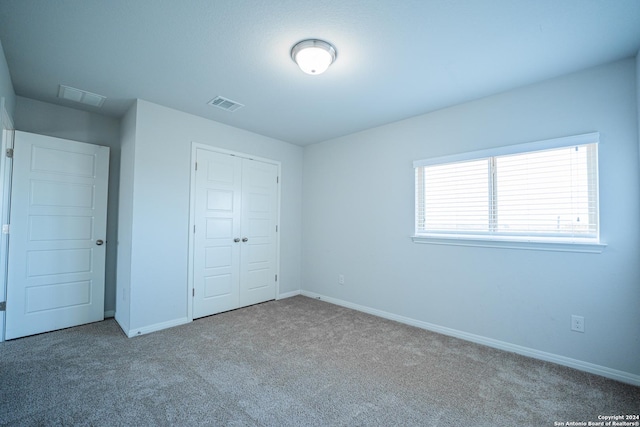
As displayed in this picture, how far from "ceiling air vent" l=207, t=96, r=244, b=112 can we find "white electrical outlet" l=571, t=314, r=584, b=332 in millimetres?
3754

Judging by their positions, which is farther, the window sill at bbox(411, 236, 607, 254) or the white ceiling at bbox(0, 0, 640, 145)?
the window sill at bbox(411, 236, 607, 254)

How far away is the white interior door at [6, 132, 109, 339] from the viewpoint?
2.80m

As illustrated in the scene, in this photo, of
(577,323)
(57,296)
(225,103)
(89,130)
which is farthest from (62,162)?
(577,323)

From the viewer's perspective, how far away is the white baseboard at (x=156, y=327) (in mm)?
2834

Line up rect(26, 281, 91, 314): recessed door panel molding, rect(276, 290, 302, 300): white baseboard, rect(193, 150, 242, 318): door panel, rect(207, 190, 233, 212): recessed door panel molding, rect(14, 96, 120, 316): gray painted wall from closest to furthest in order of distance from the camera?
rect(26, 281, 91, 314): recessed door panel molding
rect(14, 96, 120, 316): gray painted wall
rect(193, 150, 242, 318): door panel
rect(207, 190, 233, 212): recessed door panel molding
rect(276, 290, 302, 300): white baseboard

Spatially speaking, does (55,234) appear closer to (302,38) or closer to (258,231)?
(258,231)

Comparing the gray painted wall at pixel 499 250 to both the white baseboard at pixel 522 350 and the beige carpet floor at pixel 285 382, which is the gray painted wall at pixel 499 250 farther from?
the beige carpet floor at pixel 285 382

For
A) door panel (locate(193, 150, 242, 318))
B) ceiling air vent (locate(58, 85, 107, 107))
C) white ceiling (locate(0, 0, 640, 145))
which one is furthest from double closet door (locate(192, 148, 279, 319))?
ceiling air vent (locate(58, 85, 107, 107))

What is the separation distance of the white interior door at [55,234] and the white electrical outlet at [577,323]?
4827mm

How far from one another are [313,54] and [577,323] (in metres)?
3.04

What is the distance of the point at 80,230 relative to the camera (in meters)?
3.16

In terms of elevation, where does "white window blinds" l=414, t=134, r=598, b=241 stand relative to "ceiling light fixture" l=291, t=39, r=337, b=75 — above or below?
below

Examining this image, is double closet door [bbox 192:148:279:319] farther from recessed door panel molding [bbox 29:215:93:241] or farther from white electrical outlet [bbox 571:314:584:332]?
white electrical outlet [bbox 571:314:584:332]

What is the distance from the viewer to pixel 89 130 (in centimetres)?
333
